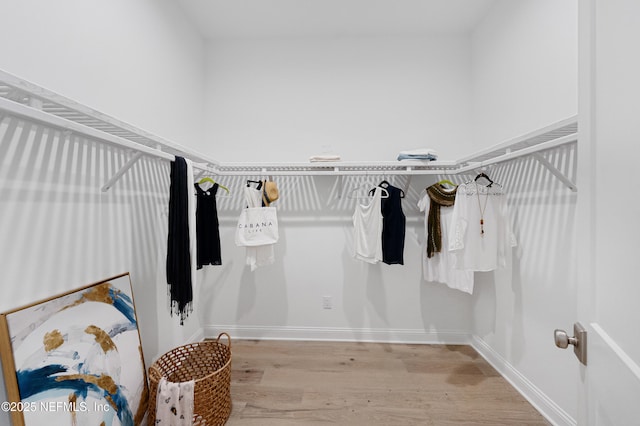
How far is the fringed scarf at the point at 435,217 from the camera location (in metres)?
2.17

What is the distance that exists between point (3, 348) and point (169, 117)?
1606 mm

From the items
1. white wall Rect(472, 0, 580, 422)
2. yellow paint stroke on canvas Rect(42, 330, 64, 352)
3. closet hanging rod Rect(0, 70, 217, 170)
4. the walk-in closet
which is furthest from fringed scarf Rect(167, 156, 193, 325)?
white wall Rect(472, 0, 580, 422)

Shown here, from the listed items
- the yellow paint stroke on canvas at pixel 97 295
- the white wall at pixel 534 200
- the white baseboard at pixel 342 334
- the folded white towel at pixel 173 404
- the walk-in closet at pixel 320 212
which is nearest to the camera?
the walk-in closet at pixel 320 212

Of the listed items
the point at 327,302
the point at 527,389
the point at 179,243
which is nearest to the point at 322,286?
the point at 327,302

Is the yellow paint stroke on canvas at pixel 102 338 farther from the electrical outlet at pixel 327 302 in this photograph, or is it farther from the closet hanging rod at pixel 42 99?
the electrical outlet at pixel 327 302

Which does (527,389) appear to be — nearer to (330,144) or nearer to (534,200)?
(534,200)

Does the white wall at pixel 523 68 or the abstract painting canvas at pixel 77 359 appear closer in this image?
the abstract painting canvas at pixel 77 359

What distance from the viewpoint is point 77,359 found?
3.59ft

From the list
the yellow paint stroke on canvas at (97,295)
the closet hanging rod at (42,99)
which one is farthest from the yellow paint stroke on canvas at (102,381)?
the closet hanging rod at (42,99)

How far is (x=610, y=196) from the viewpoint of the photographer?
565 mm

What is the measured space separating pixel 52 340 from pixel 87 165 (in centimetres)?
75

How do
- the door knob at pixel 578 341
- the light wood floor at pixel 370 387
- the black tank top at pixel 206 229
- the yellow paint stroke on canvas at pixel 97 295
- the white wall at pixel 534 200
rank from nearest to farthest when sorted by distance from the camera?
1. the door knob at pixel 578 341
2. the yellow paint stroke on canvas at pixel 97 295
3. the white wall at pixel 534 200
4. the light wood floor at pixel 370 387
5. the black tank top at pixel 206 229

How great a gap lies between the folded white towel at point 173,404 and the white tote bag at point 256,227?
37.0 inches

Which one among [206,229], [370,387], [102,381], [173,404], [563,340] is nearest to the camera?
[563,340]
